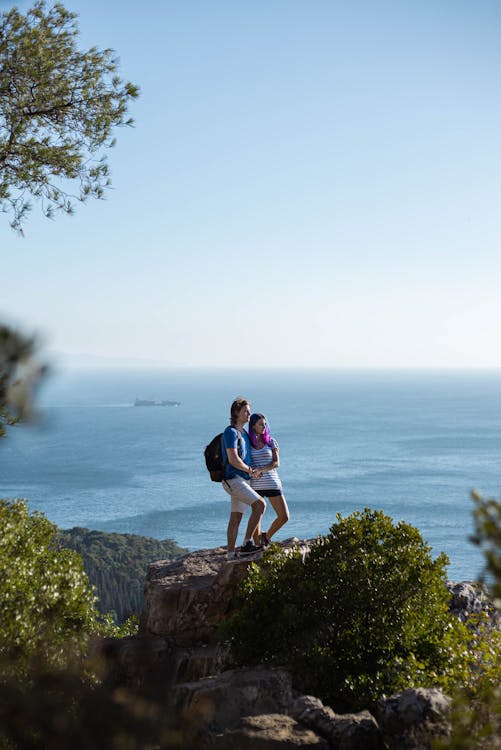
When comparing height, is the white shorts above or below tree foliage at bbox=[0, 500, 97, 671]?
above

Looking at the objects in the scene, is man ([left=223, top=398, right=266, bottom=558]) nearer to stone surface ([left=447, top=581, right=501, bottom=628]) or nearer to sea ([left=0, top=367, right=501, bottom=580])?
stone surface ([left=447, top=581, right=501, bottom=628])

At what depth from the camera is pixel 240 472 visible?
1066 cm

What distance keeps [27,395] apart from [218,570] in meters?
5.39

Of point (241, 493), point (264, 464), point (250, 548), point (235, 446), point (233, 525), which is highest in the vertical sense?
point (235, 446)

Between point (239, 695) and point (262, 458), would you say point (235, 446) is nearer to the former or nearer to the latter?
point (262, 458)

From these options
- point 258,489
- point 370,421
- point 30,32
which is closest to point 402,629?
point 258,489

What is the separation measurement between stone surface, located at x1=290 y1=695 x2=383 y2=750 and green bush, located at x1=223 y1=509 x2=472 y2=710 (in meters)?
1.06

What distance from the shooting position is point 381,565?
8453 millimetres

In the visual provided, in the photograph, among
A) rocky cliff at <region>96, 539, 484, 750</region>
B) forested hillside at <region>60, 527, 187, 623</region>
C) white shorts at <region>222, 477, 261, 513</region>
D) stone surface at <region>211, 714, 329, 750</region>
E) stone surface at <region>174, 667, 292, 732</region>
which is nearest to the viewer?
stone surface at <region>211, 714, 329, 750</region>

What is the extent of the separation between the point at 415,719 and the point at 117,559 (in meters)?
61.4

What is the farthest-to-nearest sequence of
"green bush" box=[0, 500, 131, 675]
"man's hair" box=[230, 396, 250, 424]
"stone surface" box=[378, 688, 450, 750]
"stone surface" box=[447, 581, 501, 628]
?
"man's hair" box=[230, 396, 250, 424]
"stone surface" box=[447, 581, 501, 628]
"green bush" box=[0, 500, 131, 675]
"stone surface" box=[378, 688, 450, 750]

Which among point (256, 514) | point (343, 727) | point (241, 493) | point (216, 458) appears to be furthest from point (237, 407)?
point (343, 727)

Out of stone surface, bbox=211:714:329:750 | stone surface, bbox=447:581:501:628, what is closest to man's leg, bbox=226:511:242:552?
stone surface, bbox=447:581:501:628

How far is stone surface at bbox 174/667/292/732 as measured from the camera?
6.92 m
